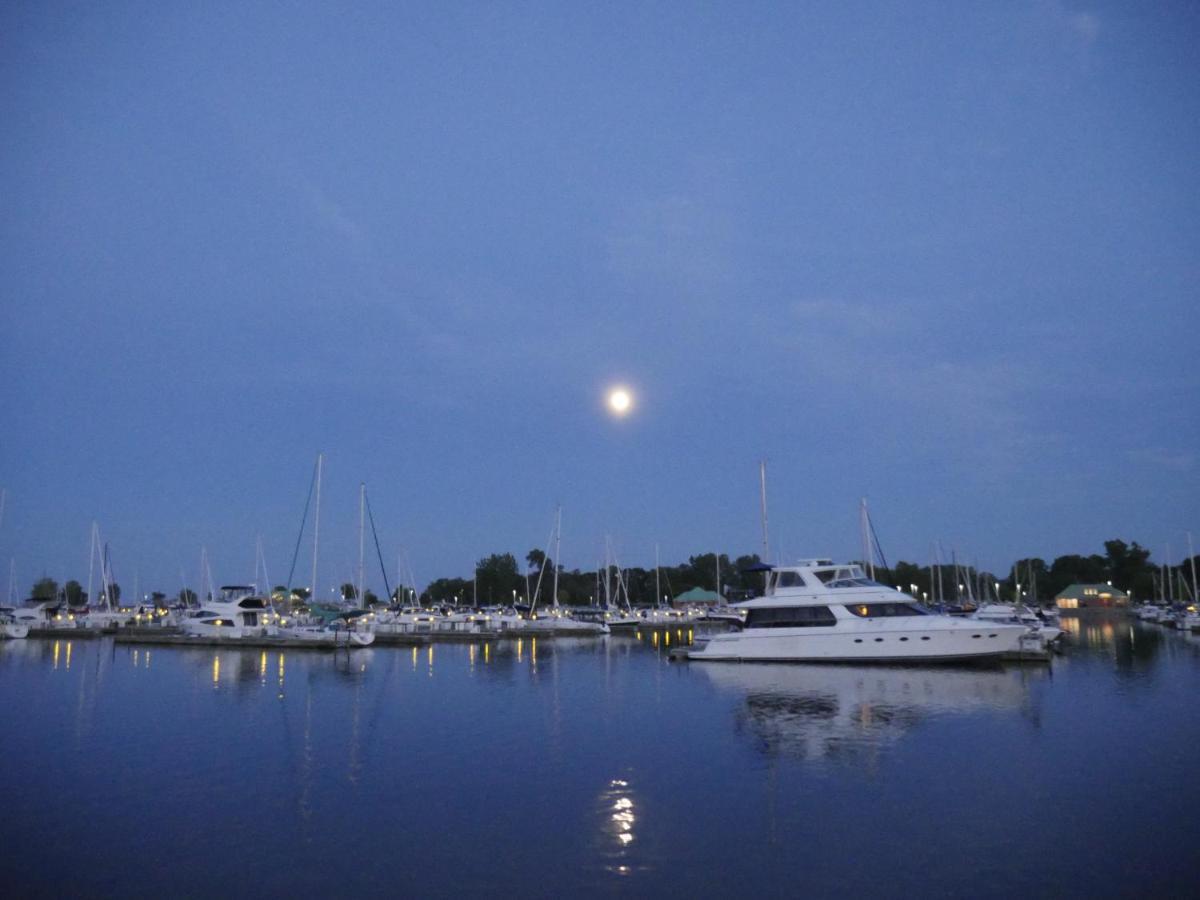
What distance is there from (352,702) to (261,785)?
11.9 m

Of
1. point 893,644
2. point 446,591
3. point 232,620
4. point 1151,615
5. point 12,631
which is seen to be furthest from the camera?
point 446,591

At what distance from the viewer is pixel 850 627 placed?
35.5 meters

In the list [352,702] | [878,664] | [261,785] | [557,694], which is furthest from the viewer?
[878,664]

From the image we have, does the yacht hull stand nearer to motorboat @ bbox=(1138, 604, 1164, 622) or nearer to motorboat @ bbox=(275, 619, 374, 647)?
motorboat @ bbox=(275, 619, 374, 647)

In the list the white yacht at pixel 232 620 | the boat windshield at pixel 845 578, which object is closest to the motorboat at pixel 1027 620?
the boat windshield at pixel 845 578

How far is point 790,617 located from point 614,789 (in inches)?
885

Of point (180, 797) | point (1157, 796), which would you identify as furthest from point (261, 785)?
point (1157, 796)

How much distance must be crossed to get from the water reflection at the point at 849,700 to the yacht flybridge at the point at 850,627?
32.5 inches

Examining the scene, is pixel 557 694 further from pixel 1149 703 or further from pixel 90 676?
pixel 90 676

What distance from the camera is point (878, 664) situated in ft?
116

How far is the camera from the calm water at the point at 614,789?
11727mm

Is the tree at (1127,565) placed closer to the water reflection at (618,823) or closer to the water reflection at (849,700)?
the water reflection at (849,700)

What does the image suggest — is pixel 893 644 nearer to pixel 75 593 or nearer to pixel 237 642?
pixel 237 642

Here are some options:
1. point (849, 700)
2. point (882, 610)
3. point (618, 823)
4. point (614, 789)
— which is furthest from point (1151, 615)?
point (618, 823)
